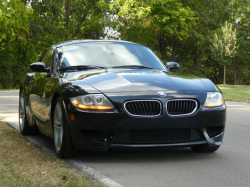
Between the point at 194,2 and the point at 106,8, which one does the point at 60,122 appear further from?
the point at 194,2

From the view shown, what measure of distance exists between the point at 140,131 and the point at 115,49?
1.93 meters

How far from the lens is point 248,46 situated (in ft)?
185

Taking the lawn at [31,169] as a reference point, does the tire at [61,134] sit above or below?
above

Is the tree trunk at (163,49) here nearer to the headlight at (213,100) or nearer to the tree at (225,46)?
the tree at (225,46)

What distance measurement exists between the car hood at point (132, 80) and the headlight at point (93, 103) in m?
0.11

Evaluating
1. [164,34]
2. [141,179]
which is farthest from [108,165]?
[164,34]

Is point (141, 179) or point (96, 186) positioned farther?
point (141, 179)

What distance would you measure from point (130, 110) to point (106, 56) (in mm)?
1621

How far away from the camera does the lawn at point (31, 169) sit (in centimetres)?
407

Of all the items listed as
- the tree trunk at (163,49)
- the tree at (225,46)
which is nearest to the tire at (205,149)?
the tree at (225,46)

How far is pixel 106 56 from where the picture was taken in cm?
636

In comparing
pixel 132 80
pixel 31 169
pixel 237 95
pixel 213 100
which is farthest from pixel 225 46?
pixel 31 169

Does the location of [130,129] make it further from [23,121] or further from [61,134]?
[23,121]

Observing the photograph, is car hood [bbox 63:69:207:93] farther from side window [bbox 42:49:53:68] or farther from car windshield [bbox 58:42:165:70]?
side window [bbox 42:49:53:68]
